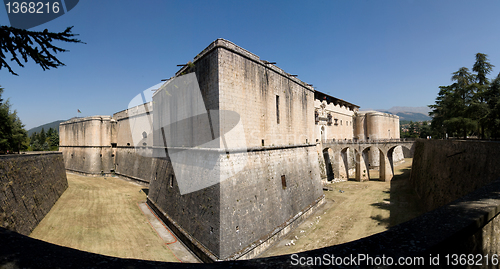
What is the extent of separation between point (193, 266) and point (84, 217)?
18.4 metres

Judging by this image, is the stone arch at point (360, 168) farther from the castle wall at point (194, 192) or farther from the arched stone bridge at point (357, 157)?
the castle wall at point (194, 192)

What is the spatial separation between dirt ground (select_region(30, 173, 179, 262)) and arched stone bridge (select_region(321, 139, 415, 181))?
2373 centimetres

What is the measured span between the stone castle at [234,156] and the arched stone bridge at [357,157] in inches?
386

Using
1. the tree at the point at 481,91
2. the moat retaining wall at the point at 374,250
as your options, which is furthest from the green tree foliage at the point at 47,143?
the tree at the point at 481,91

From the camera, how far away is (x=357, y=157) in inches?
1125

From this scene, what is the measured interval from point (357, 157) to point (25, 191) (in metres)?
33.7

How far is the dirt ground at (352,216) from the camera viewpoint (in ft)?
40.9

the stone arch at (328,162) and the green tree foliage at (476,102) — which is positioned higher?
the green tree foliage at (476,102)

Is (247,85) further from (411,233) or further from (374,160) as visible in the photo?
(374,160)

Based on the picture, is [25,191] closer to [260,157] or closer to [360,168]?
[260,157]

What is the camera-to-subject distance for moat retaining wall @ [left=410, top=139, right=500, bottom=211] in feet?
28.3

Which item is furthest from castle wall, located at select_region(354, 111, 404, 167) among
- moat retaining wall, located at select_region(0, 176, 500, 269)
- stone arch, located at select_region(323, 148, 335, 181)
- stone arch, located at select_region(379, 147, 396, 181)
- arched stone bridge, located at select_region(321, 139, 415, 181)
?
moat retaining wall, located at select_region(0, 176, 500, 269)

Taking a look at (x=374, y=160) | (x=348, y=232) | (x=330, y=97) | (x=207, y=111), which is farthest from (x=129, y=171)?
(x=374, y=160)

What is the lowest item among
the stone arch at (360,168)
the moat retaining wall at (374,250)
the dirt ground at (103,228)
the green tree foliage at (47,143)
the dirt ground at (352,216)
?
the dirt ground at (352,216)
